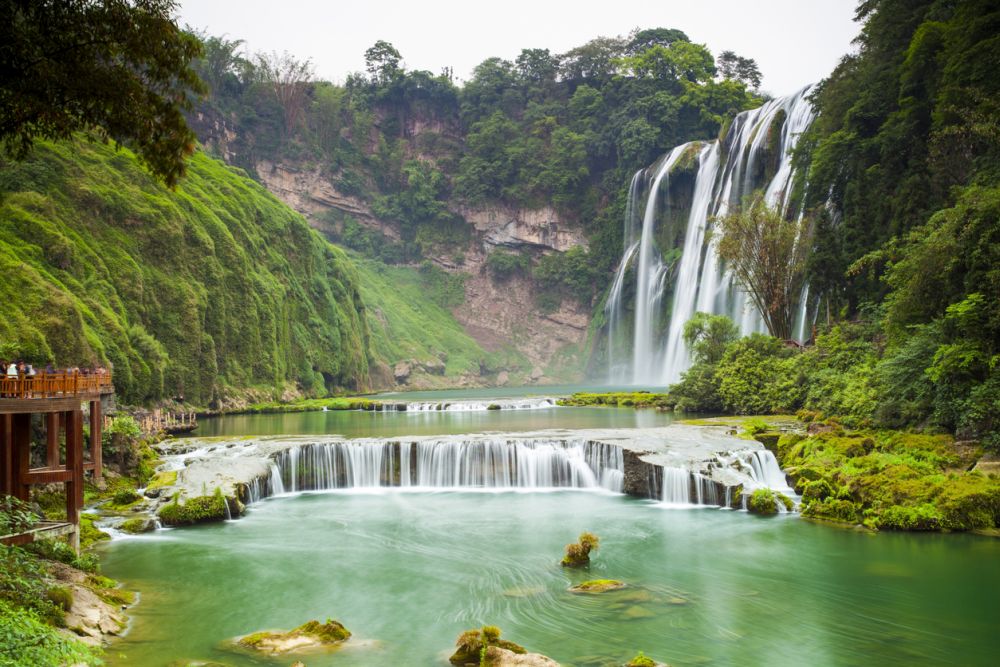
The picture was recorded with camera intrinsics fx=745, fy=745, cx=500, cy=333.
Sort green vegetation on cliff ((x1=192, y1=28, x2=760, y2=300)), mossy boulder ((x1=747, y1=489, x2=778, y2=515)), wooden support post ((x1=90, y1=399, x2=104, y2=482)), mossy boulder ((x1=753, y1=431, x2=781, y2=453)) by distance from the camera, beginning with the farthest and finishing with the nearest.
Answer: green vegetation on cliff ((x1=192, y1=28, x2=760, y2=300)) → mossy boulder ((x1=753, y1=431, x2=781, y2=453)) → mossy boulder ((x1=747, y1=489, x2=778, y2=515)) → wooden support post ((x1=90, y1=399, x2=104, y2=482))

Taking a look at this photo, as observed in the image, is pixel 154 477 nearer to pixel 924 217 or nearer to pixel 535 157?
pixel 924 217

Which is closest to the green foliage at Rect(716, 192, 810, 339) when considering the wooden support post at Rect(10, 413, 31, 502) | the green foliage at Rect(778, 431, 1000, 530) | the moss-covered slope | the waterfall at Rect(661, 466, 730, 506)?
the green foliage at Rect(778, 431, 1000, 530)

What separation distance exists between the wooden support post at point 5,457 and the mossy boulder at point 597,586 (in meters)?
9.95

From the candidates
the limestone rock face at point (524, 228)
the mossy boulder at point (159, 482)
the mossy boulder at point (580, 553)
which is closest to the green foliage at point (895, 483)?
the mossy boulder at point (580, 553)

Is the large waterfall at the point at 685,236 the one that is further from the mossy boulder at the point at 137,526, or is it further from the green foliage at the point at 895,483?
the mossy boulder at the point at 137,526

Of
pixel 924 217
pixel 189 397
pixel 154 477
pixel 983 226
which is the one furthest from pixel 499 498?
pixel 189 397

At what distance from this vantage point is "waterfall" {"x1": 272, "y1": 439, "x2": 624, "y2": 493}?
21578 millimetres

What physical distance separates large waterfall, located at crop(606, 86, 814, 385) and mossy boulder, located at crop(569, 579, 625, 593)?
27619 mm

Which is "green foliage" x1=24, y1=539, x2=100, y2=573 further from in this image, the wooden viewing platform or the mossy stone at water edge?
the mossy stone at water edge

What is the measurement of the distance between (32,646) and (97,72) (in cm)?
703

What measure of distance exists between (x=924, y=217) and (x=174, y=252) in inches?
1389

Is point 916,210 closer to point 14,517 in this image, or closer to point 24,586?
point 14,517

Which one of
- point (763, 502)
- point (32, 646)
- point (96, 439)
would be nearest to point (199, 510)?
point (96, 439)

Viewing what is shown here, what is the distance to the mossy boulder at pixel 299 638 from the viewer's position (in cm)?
1005
